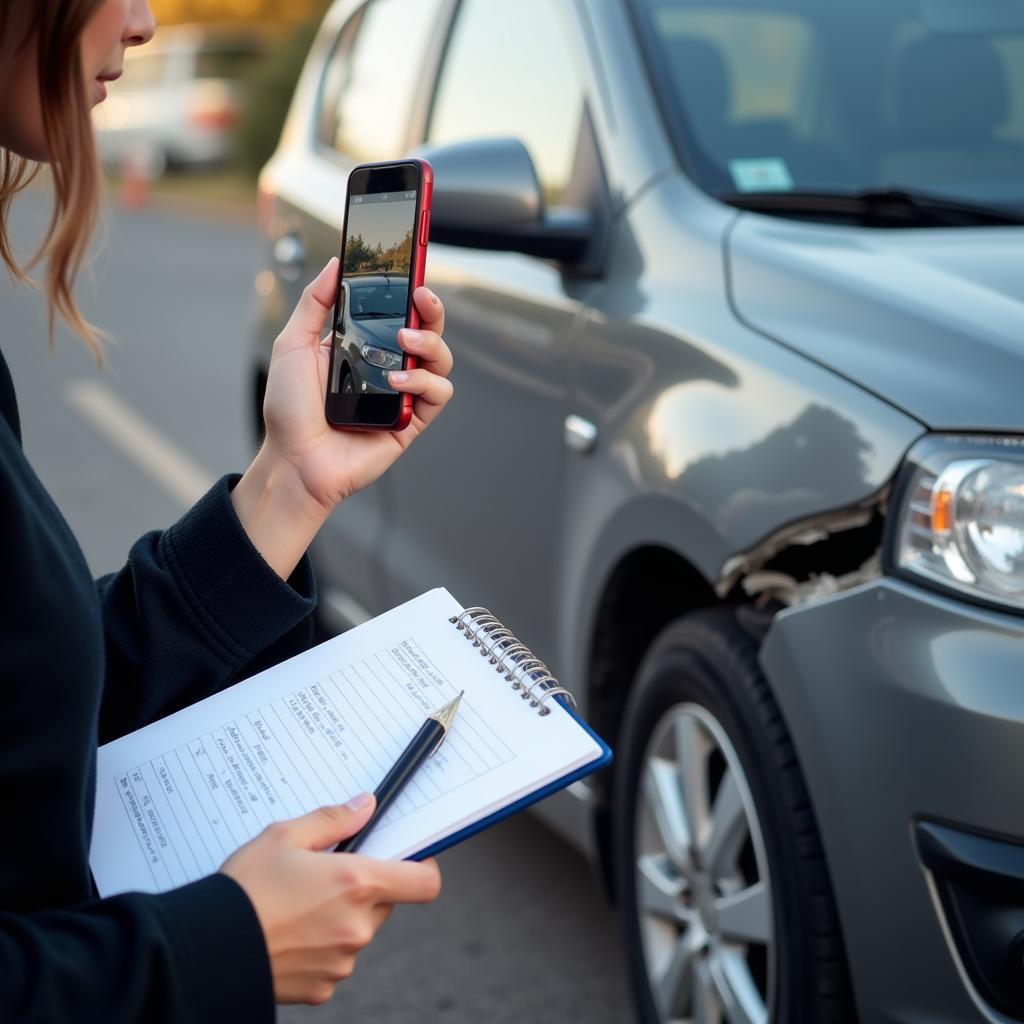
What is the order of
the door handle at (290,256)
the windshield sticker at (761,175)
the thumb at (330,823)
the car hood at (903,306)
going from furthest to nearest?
the door handle at (290,256), the windshield sticker at (761,175), the car hood at (903,306), the thumb at (330,823)

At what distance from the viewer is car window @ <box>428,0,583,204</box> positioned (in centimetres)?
285

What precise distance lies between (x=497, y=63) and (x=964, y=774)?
203 centimetres

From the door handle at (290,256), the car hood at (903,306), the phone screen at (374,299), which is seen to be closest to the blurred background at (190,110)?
the door handle at (290,256)

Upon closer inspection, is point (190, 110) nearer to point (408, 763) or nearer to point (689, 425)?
point (689, 425)

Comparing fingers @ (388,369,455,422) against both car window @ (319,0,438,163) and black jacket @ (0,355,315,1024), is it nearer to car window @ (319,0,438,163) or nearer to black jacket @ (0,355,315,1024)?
black jacket @ (0,355,315,1024)

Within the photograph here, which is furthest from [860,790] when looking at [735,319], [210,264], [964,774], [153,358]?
[210,264]

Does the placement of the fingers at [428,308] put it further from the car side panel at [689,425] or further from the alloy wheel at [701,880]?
the alloy wheel at [701,880]

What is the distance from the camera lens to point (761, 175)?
2543 millimetres

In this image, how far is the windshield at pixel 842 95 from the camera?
102 inches

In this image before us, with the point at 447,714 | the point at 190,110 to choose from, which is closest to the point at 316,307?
the point at 447,714

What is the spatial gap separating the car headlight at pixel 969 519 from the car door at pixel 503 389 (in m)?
0.86

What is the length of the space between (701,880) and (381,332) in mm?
1020

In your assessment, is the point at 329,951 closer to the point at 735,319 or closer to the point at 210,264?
the point at 735,319

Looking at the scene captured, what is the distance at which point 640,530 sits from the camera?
7.39 feet
